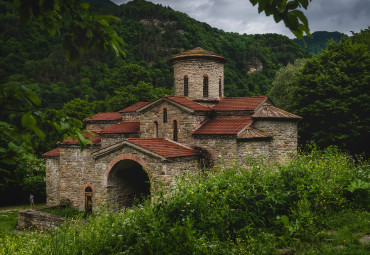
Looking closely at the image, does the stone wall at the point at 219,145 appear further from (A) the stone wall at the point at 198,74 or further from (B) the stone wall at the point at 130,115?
(B) the stone wall at the point at 130,115

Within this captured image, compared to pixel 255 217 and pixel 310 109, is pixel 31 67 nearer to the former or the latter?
pixel 255 217

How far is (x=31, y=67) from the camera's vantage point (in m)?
3.18

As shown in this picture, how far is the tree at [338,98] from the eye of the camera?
18.8 meters

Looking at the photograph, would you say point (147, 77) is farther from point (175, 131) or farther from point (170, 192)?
point (170, 192)

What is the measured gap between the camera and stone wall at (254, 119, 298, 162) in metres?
14.6

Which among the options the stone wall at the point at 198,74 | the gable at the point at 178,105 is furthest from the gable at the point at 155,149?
the stone wall at the point at 198,74

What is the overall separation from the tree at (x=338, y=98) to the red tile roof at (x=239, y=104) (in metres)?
5.72

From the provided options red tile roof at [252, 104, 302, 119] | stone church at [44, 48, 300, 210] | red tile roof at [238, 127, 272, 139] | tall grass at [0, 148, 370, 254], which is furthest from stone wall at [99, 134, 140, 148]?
tall grass at [0, 148, 370, 254]

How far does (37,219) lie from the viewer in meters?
13.4

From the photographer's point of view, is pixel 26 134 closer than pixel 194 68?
Yes

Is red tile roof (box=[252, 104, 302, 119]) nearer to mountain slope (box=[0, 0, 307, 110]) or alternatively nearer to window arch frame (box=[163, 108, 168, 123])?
window arch frame (box=[163, 108, 168, 123])

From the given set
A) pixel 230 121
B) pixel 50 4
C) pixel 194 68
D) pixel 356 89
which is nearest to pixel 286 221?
pixel 50 4

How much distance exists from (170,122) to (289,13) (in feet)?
42.3

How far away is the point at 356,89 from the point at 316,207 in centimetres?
1614
